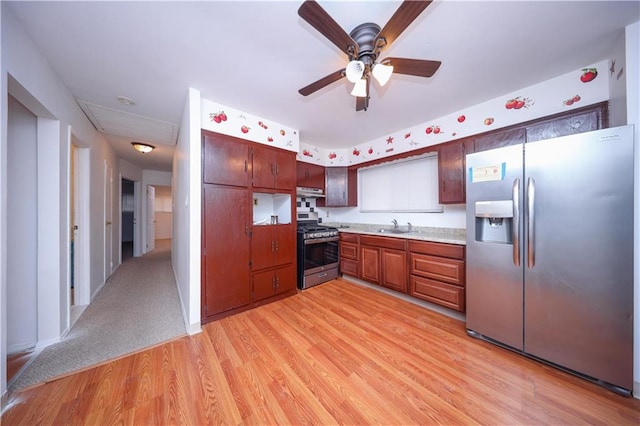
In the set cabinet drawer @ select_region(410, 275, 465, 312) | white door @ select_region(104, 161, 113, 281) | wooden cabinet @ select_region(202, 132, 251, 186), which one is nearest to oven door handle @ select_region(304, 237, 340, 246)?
wooden cabinet @ select_region(202, 132, 251, 186)

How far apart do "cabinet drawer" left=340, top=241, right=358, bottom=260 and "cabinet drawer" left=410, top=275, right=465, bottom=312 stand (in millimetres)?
941

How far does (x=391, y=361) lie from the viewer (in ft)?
5.24

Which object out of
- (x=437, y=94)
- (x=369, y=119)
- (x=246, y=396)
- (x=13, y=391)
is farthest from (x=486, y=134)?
(x=13, y=391)

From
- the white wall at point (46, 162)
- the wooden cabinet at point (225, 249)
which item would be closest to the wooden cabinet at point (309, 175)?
the wooden cabinet at point (225, 249)

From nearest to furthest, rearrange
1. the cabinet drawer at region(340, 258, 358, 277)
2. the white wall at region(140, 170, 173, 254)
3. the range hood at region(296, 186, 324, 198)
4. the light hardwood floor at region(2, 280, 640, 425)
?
the light hardwood floor at region(2, 280, 640, 425)
the cabinet drawer at region(340, 258, 358, 277)
the range hood at region(296, 186, 324, 198)
the white wall at region(140, 170, 173, 254)

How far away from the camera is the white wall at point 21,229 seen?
163 centimetres

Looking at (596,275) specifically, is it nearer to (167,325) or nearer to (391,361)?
(391,361)

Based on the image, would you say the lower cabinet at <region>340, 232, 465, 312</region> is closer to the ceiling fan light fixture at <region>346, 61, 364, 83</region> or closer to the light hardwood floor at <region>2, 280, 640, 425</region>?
the light hardwood floor at <region>2, 280, 640, 425</region>

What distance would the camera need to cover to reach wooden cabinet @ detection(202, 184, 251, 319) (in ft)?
7.04

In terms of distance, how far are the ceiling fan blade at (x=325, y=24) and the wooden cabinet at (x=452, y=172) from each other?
6.04ft

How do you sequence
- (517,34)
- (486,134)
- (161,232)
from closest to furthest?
(517,34) → (486,134) → (161,232)

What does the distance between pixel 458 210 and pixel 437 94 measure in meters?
1.46

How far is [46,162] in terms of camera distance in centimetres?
173

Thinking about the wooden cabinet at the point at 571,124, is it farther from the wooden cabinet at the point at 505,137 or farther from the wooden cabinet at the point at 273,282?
the wooden cabinet at the point at 273,282
